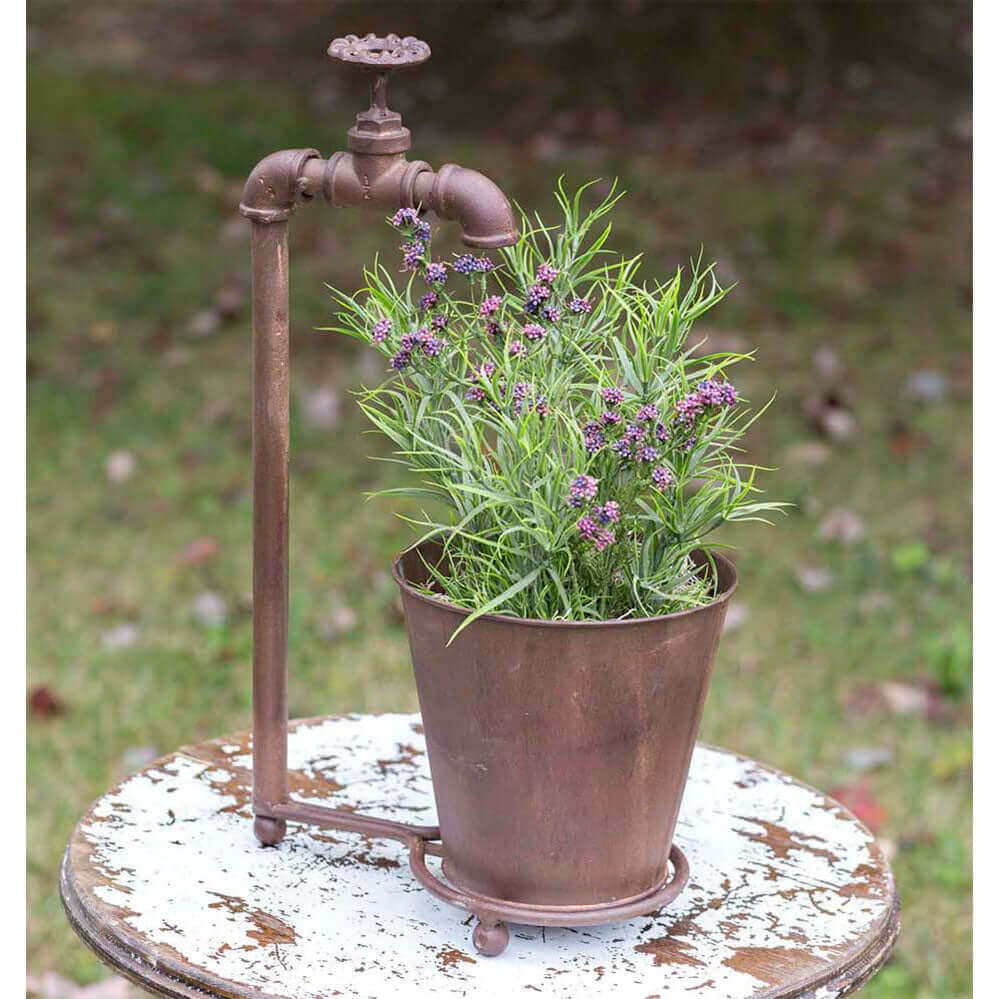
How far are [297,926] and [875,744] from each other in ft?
6.09

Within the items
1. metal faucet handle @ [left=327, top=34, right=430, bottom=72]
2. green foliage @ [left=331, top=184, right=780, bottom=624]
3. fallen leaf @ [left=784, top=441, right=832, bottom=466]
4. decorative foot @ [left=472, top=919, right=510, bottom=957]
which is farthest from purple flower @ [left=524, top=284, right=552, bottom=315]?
fallen leaf @ [left=784, top=441, right=832, bottom=466]

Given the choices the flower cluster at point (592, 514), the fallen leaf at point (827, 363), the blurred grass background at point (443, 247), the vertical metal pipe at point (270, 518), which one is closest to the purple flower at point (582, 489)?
the flower cluster at point (592, 514)

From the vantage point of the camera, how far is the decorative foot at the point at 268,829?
1524 millimetres

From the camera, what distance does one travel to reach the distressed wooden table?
131 centimetres

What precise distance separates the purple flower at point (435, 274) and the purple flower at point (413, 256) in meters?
0.01

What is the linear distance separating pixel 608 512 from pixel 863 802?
174cm

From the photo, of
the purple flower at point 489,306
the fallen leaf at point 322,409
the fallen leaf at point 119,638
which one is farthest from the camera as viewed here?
the fallen leaf at point 322,409

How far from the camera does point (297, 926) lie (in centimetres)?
138

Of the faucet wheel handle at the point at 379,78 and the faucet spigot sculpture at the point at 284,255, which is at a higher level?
the faucet wheel handle at the point at 379,78

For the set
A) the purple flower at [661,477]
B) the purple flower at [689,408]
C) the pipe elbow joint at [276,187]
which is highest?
the pipe elbow joint at [276,187]

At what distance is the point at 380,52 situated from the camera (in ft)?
4.54

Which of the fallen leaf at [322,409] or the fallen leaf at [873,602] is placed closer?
the fallen leaf at [873,602]

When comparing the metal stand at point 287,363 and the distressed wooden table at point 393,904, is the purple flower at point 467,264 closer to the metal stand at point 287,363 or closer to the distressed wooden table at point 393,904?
the metal stand at point 287,363

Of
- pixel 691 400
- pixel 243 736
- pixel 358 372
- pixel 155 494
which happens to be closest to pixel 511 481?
pixel 691 400
